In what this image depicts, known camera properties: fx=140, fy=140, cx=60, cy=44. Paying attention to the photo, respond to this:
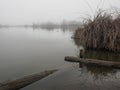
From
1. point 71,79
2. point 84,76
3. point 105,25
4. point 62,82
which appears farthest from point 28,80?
point 105,25

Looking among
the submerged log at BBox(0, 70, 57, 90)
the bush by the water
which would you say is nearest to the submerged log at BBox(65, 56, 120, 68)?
the submerged log at BBox(0, 70, 57, 90)

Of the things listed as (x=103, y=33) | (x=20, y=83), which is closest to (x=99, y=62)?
(x=20, y=83)

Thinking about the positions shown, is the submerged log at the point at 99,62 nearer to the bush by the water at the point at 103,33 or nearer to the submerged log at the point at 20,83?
the submerged log at the point at 20,83

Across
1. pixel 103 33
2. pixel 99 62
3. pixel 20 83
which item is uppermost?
pixel 103 33

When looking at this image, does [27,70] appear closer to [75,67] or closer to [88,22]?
[75,67]

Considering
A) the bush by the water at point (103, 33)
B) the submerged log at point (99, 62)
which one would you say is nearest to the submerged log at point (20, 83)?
the submerged log at point (99, 62)

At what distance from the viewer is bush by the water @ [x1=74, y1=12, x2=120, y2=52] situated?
727cm

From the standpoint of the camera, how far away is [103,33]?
7.76 meters

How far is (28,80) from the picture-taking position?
344cm

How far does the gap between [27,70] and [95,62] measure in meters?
2.34

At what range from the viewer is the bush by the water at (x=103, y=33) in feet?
23.9

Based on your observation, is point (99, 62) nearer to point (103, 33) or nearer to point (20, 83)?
point (20, 83)

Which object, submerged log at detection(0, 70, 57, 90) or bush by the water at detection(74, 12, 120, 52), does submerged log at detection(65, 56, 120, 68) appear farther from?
bush by the water at detection(74, 12, 120, 52)

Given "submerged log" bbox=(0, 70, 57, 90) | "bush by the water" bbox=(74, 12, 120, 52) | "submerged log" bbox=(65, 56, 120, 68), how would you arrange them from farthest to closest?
"bush by the water" bbox=(74, 12, 120, 52), "submerged log" bbox=(65, 56, 120, 68), "submerged log" bbox=(0, 70, 57, 90)
